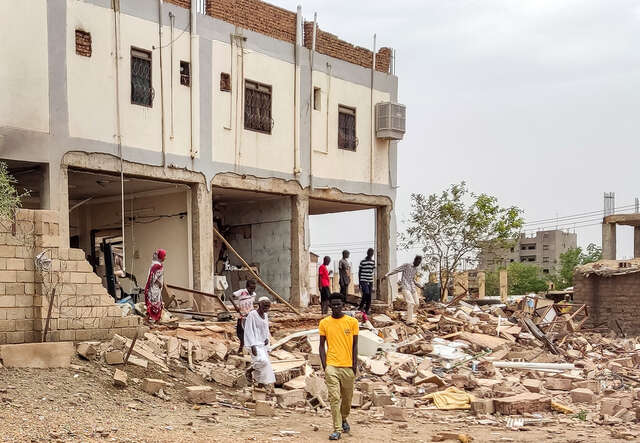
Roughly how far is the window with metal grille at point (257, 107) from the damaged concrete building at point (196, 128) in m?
0.03

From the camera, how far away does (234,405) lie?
36.6 ft

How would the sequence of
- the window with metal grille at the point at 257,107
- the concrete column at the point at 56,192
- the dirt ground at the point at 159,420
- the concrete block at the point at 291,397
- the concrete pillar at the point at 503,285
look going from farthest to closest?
the concrete pillar at the point at 503,285 < the window with metal grille at the point at 257,107 < the concrete column at the point at 56,192 < the concrete block at the point at 291,397 < the dirt ground at the point at 159,420

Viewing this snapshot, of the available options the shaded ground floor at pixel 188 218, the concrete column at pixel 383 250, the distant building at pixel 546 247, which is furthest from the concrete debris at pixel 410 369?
the distant building at pixel 546 247

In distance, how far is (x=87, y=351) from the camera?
11156 millimetres

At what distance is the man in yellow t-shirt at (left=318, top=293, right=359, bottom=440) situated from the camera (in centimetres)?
927

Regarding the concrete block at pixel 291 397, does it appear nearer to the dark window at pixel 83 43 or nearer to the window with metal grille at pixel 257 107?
the dark window at pixel 83 43

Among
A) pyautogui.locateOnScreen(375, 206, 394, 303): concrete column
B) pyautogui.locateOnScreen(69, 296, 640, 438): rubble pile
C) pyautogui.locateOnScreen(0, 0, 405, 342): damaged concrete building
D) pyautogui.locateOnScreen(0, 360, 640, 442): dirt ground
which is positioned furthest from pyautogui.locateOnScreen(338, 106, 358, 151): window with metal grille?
pyautogui.locateOnScreen(0, 360, 640, 442): dirt ground

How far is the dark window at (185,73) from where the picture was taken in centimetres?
1791

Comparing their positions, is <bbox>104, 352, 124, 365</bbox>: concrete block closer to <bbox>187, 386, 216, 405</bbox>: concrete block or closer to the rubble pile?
the rubble pile

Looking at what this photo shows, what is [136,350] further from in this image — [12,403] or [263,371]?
[12,403]

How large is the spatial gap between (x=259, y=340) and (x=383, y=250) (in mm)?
12193

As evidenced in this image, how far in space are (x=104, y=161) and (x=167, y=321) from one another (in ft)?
12.1

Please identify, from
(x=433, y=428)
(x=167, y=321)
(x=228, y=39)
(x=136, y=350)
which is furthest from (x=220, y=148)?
(x=433, y=428)

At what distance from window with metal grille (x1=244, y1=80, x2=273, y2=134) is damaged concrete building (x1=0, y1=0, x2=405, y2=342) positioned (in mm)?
35
